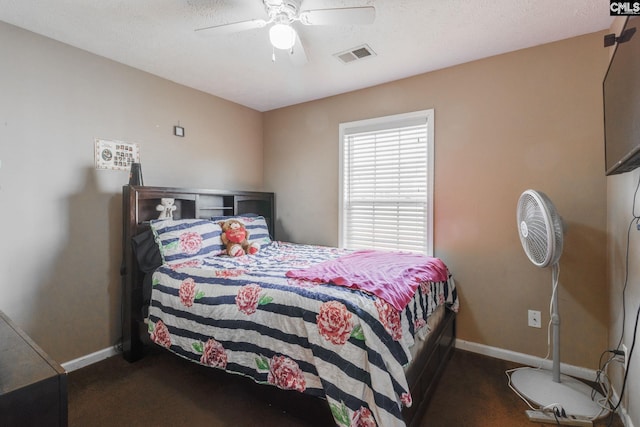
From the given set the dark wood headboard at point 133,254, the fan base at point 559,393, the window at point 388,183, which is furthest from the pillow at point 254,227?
the fan base at point 559,393

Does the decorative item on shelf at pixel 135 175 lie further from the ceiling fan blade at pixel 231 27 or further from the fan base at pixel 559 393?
the fan base at pixel 559 393

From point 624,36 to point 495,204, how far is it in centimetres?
134

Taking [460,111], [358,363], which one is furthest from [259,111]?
[358,363]

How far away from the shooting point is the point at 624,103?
128 cm

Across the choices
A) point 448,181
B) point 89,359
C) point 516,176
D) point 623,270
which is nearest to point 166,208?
point 89,359

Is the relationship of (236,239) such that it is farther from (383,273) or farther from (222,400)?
(383,273)

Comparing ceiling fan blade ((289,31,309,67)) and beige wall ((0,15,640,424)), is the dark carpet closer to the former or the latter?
beige wall ((0,15,640,424))

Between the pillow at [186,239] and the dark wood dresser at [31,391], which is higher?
the pillow at [186,239]

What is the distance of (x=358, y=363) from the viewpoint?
1.30 meters

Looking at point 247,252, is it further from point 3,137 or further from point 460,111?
point 460,111

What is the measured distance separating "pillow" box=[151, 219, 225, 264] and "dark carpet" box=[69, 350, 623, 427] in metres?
0.78

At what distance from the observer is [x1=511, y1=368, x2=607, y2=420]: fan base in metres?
1.71

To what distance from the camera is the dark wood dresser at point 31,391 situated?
766 mm

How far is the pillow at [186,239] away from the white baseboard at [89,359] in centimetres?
97
